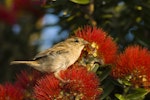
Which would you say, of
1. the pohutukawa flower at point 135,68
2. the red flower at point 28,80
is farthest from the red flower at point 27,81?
the pohutukawa flower at point 135,68

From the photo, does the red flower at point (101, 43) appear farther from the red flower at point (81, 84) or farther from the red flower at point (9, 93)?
the red flower at point (9, 93)

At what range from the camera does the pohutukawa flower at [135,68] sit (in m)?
2.53

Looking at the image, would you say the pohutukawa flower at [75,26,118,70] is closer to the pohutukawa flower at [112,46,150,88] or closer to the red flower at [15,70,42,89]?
the pohutukawa flower at [112,46,150,88]

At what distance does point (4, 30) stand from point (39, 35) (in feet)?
1.06

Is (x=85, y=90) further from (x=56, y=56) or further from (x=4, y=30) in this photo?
(x=4, y=30)

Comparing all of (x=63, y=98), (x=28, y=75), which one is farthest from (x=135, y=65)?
(x=28, y=75)

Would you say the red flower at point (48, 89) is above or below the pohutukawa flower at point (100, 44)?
below

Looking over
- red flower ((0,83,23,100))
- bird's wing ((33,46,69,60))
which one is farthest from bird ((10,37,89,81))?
red flower ((0,83,23,100))

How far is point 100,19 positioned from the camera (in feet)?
11.1

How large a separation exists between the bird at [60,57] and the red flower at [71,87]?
197 millimetres

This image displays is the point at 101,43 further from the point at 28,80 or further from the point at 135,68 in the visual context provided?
the point at 28,80

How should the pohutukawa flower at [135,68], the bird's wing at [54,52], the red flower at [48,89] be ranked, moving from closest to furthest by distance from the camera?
the red flower at [48,89] < the pohutukawa flower at [135,68] < the bird's wing at [54,52]

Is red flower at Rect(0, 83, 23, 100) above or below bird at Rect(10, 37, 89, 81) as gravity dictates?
below

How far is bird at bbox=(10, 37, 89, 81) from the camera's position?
2.62m
